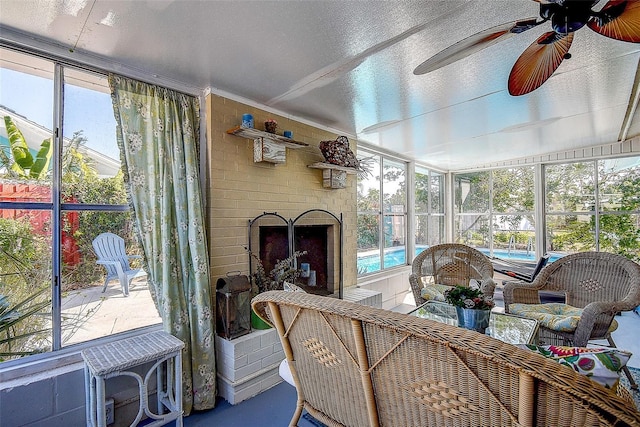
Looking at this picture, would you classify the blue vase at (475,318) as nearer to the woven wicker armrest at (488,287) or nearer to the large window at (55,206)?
the woven wicker armrest at (488,287)

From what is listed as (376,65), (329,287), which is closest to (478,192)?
(329,287)

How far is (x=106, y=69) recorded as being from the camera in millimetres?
1985

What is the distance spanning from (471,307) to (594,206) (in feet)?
15.3

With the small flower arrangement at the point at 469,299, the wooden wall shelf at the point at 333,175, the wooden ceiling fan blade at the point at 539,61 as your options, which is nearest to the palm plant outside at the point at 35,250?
the wooden wall shelf at the point at 333,175

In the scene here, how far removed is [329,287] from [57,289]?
7.83 ft

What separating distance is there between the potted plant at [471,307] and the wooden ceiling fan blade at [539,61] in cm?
128

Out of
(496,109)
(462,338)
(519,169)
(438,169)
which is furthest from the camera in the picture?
(438,169)

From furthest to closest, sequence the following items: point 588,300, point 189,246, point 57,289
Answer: point 588,300 → point 189,246 → point 57,289

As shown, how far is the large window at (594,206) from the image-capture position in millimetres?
4742

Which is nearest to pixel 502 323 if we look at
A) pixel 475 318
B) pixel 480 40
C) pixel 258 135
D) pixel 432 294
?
pixel 475 318

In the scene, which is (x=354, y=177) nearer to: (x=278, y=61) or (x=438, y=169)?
(x=278, y=61)

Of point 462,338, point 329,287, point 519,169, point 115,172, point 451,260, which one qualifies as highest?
point 519,169

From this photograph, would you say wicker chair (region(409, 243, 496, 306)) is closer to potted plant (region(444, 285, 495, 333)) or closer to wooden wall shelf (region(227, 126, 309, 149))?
potted plant (region(444, 285, 495, 333))

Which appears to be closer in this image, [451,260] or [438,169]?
[451,260]
